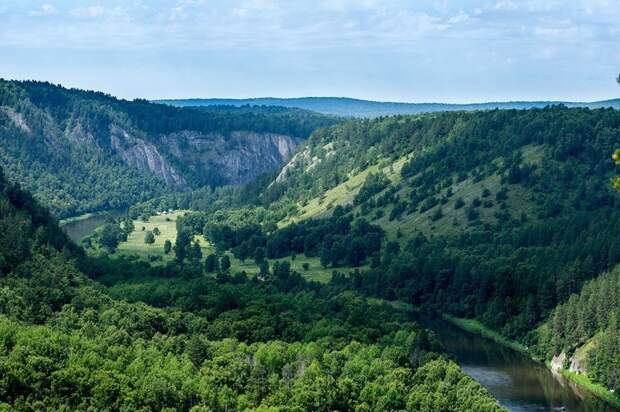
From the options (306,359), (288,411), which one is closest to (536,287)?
(306,359)

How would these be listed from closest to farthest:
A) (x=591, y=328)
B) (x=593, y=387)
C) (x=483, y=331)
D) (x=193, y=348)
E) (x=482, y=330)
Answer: (x=193, y=348)
(x=593, y=387)
(x=591, y=328)
(x=483, y=331)
(x=482, y=330)

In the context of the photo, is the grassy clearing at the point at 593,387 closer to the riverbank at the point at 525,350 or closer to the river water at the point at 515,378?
the riverbank at the point at 525,350

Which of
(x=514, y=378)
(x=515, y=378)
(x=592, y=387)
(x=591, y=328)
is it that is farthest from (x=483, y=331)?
(x=592, y=387)

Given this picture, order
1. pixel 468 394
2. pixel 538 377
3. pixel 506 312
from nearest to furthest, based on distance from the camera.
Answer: pixel 468 394
pixel 538 377
pixel 506 312

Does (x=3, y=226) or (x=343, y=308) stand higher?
(x=3, y=226)

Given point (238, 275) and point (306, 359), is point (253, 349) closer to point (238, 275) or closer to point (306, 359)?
point (306, 359)

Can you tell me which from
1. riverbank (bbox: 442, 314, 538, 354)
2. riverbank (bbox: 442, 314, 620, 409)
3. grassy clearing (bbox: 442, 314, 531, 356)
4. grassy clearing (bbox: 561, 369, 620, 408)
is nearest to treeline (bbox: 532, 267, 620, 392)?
grassy clearing (bbox: 561, 369, 620, 408)

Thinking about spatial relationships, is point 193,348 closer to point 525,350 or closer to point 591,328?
point 591,328
